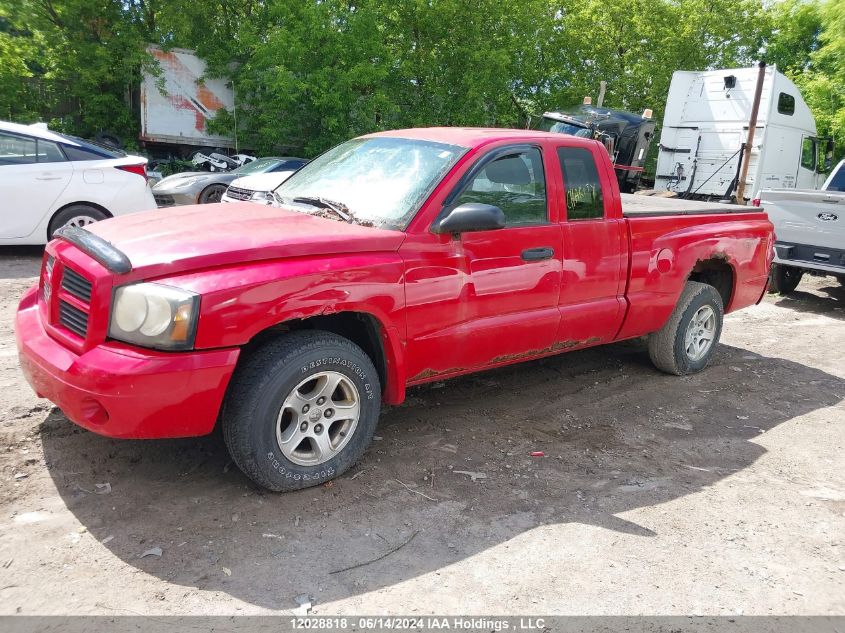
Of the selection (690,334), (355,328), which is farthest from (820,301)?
(355,328)

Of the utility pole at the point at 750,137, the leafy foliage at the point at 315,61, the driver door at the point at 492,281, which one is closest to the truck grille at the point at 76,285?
the driver door at the point at 492,281

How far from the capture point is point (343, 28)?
17625mm

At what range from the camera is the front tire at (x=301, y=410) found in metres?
3.30

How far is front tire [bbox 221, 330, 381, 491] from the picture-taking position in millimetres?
3299

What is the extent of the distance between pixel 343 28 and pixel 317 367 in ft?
52.8

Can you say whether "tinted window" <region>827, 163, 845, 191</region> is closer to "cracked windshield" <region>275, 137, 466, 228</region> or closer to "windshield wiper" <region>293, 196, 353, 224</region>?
"cracked windshield" <region>275, 137, 466, 228</region>

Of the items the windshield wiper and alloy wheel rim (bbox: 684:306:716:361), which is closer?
the windshield wiper

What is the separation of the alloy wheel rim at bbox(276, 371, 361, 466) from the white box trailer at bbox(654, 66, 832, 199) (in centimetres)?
1387

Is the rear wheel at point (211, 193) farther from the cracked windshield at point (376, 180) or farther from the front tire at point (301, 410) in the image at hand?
the front tire at point (301, 410)

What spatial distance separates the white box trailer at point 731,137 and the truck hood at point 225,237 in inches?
538

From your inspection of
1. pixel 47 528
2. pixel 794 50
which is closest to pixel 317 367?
pixel 47 528

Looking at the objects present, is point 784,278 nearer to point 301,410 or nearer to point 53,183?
point 301,410

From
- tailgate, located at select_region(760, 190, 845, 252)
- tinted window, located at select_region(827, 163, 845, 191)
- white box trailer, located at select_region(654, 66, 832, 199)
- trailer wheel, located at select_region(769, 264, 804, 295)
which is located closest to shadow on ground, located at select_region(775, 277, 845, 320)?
trailer wheel, located at select_region(769, 264, 804, 295)

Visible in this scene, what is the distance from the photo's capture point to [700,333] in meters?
6.01
